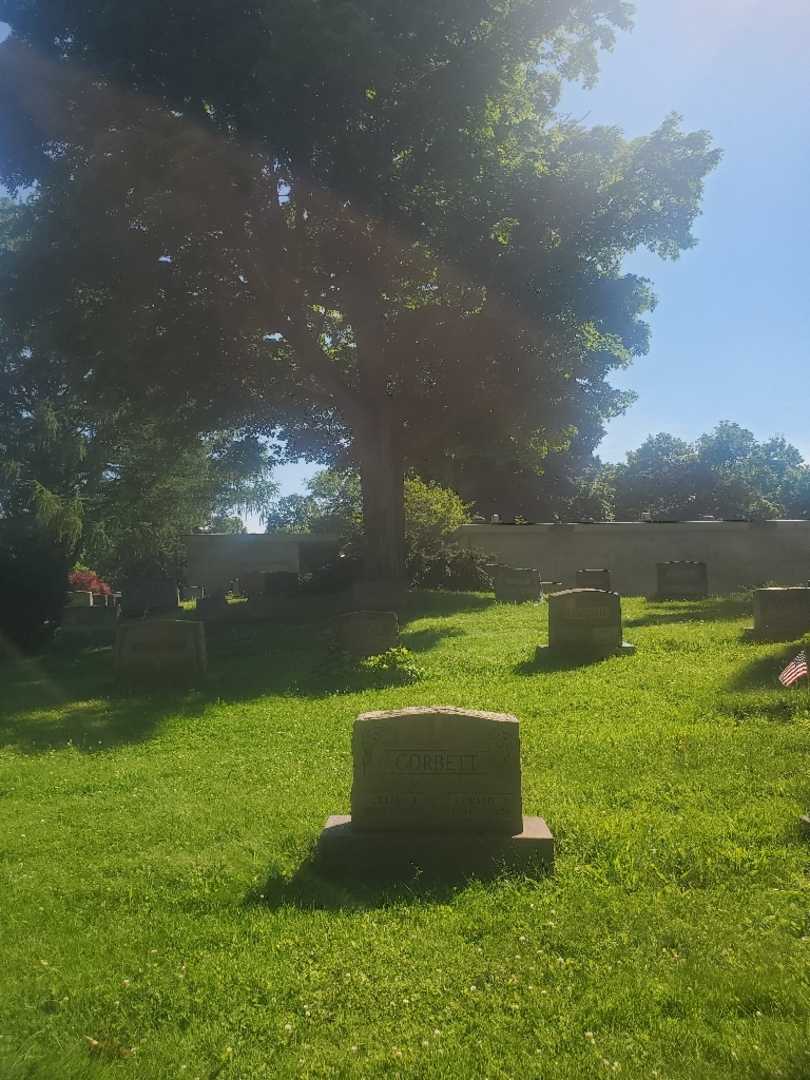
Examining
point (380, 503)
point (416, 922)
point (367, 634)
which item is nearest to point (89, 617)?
point (380, 503)

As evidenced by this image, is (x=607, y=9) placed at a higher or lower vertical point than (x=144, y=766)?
higher

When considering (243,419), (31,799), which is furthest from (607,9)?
(31,799)

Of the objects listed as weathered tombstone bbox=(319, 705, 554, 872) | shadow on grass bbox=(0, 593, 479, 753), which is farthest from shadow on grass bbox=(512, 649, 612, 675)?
weathered tombstone bbox=(319, 705, 554, 872)

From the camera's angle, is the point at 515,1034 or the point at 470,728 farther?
the point at 470,728

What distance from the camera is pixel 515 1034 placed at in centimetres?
330

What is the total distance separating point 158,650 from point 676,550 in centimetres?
2332

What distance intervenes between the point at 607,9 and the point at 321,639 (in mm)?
15490

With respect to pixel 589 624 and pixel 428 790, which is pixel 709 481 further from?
pixel 428 790

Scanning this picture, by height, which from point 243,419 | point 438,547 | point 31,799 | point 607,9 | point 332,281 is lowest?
point 31,799

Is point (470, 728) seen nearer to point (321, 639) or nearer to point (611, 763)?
point (611, 763)

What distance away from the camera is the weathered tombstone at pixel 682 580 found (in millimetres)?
22062

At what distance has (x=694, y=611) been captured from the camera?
18.1 meters

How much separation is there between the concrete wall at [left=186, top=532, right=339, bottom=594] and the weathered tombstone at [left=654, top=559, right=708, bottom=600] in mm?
23517

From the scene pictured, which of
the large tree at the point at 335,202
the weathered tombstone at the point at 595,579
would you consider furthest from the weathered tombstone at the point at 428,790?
the weathered tombstone at the point at 595,579
